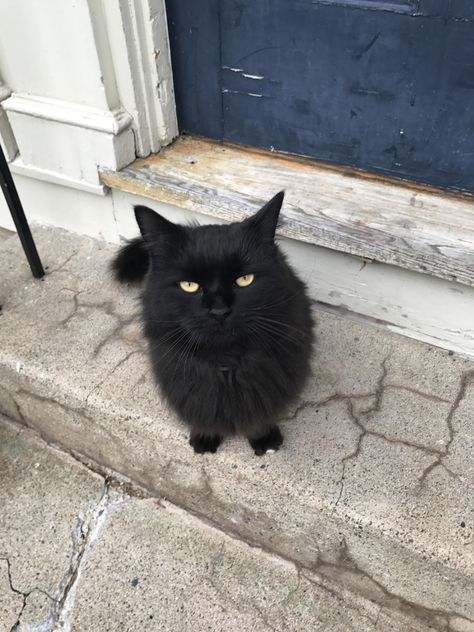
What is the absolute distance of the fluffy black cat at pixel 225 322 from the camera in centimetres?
104

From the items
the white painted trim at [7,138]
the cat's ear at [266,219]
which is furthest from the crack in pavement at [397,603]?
the white painted trim at [7,138]

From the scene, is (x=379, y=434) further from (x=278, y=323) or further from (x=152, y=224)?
(x=152, y=224)

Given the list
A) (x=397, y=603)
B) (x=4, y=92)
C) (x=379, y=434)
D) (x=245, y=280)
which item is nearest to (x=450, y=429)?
(x=379, y=434)

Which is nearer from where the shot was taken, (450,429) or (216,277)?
(216,277)

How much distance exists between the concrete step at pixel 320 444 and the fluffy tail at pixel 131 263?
0.54ft

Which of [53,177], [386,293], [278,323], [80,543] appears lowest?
[80,543]

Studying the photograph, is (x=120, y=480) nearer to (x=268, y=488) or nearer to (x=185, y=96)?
(x=268, y=488)

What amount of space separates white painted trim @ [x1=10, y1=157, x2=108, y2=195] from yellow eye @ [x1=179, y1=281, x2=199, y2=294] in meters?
0.93

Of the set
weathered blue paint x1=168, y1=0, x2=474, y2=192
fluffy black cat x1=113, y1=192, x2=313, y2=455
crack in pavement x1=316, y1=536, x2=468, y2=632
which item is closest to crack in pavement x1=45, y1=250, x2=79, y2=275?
weathered blue paint x1=168, y1=0, x2=474, y2=192

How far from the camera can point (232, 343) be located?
1108 millimetres

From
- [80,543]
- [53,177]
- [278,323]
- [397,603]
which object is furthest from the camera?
[53,177]

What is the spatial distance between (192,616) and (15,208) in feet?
4.31

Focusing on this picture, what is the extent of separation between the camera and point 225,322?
1039mm

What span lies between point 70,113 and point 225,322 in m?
1.11
